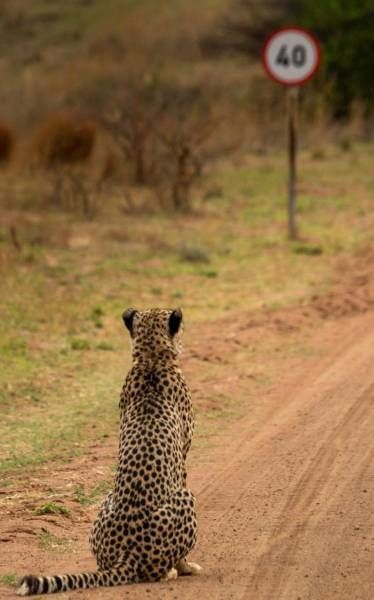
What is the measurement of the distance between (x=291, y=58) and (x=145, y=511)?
34.3 ft

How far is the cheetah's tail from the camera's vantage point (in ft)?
17.3

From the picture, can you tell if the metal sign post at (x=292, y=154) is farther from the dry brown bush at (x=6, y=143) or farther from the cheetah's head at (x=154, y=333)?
the cheetah's head at (x=154, y=333)

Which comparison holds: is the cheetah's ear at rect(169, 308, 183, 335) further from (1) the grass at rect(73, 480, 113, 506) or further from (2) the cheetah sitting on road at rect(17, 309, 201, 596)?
(1) the grass at rect(73, 480, 113, 506)

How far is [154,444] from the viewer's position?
5742 millimetres

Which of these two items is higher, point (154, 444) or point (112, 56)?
point (112, 56)

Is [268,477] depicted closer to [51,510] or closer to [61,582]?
[51,510]

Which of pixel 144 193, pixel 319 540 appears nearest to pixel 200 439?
pixel 319 540

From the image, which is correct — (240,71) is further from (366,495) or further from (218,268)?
(366,495)

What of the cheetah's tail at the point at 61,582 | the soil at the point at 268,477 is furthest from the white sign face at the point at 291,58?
the cheetah's tail at the point at 61,582

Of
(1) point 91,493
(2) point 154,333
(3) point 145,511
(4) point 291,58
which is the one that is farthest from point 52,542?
(4) point 291,58

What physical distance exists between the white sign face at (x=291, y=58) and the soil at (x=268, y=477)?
465 cm

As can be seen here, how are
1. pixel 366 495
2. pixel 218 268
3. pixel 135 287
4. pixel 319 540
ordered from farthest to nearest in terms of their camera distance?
1. pixel 218 268
2. pixel 135 287
3. pixel 366 495
4. pixel 319 540

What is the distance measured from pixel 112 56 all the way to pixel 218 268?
2380 cm

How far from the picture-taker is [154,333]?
6.38 metres
